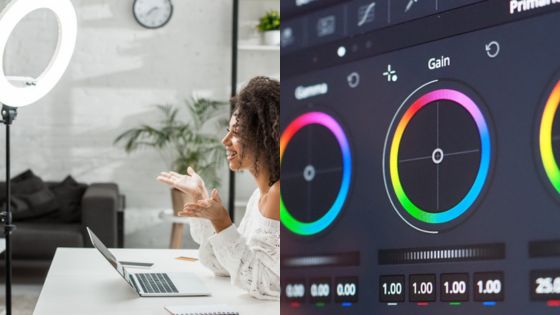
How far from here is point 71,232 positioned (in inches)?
195

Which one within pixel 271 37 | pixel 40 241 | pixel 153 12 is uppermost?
pixel 153 12

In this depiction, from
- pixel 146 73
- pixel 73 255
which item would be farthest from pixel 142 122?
pixel 73 255

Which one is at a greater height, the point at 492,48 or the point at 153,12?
the point at 153,12

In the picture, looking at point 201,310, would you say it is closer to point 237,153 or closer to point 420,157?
point 237,153

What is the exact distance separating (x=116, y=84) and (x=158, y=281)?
407 cm

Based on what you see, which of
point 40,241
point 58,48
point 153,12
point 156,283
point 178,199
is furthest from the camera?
point 153,12

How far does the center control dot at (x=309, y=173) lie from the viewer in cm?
41

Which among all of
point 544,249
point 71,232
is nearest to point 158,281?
point 544,249

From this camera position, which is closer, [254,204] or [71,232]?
[254,204]

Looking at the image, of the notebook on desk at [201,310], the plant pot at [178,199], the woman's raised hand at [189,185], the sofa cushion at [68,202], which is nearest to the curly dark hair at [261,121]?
the woman's raised hand at [189,185]

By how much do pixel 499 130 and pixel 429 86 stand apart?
0.15 feet

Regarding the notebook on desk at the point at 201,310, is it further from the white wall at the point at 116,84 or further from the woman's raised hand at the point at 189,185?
the white wall at the point at 116,84

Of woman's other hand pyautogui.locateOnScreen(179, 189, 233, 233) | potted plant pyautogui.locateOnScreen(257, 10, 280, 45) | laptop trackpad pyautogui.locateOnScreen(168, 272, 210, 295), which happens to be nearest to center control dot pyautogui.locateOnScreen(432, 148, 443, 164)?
woman's other hand pyautogui.locateOnScreen(179, 189, 233, 233)

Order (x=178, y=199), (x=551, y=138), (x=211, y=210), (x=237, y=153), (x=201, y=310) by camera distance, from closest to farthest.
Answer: (x=551, y=138), (x=201, y=310), (x=211, y=210), (x=237, y=153), (x=178, y=199)
